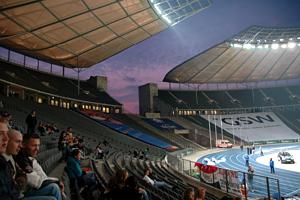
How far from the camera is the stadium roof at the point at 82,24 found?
23.1m

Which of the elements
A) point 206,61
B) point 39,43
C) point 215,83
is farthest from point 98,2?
point 215,83

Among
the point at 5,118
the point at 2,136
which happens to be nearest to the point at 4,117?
the point at 5,118

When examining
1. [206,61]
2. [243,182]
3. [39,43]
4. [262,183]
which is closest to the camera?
[262,183]

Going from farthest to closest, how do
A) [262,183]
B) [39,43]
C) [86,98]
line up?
[86,98] < [39,43] < [262,183]

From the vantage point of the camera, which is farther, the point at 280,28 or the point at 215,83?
the point at 215,83

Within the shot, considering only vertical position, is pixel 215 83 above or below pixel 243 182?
above

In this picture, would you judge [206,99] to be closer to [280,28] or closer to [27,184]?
[280,28]

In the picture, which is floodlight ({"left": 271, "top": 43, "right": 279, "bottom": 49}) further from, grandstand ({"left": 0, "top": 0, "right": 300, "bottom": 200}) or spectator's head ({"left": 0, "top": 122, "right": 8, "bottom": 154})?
spectator's head ({"left": 0, "top": 122, "right": 8, "bottom": 154})

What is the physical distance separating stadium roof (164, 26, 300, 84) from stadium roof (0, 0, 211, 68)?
13913 mm

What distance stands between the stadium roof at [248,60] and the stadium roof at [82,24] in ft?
45.6

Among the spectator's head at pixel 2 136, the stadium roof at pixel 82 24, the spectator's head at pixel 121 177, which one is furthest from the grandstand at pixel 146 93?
the spectator's head at pixel 2 136

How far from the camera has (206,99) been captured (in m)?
61.0

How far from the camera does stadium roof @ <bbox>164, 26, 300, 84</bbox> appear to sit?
4484 cm

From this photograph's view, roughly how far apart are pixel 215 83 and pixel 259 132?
16579 mm
